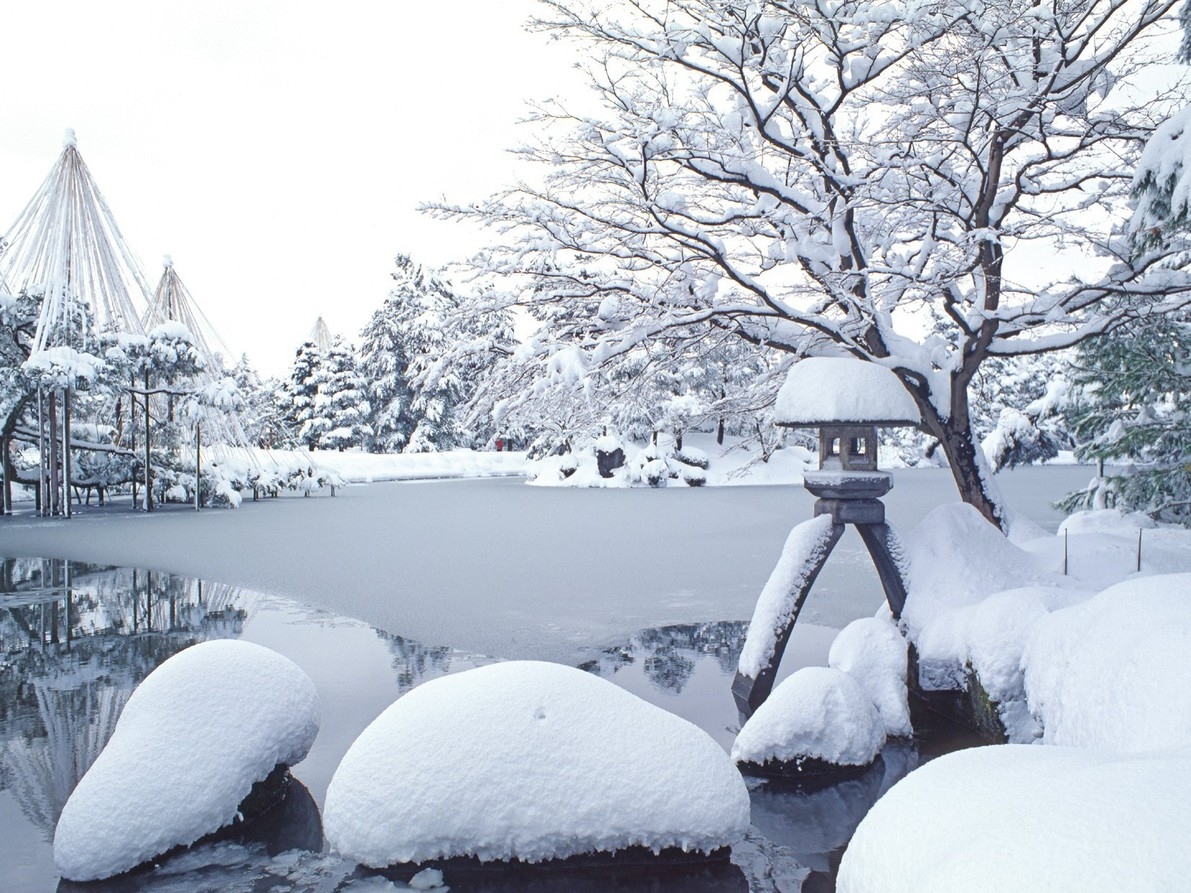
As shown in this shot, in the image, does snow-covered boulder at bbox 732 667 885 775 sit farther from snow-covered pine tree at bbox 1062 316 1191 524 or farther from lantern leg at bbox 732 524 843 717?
snow-covered pine tree at bbox 1062 316 1191 524

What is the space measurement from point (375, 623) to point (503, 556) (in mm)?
4107

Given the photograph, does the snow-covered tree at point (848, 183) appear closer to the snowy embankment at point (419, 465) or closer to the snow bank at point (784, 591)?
the snow bank at point (784, 591)

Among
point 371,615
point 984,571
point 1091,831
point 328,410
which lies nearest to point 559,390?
point 371,615

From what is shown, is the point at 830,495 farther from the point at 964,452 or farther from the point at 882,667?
the point at 964,452

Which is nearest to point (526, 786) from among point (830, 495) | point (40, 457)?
point (830, 495)

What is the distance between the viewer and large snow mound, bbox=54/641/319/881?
11.1 ft

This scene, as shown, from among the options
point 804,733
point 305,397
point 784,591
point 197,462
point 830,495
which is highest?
point 305,397

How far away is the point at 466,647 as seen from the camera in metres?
6.91

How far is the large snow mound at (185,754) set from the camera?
3.37 meters

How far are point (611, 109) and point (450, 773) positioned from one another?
5723 mm

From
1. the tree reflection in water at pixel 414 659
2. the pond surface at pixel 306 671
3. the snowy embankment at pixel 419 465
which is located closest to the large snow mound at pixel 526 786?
the pond surface at pixel 306 671

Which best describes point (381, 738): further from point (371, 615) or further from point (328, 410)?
point (328, 410)

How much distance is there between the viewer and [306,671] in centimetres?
629

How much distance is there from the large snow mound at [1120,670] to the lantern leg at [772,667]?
5.51 ft
